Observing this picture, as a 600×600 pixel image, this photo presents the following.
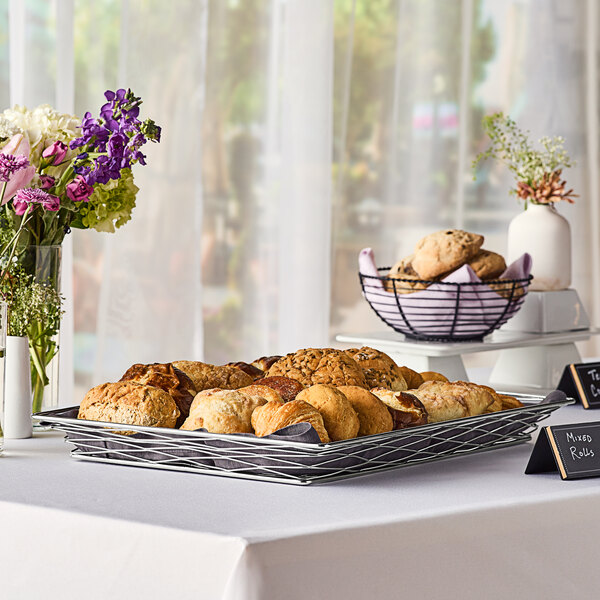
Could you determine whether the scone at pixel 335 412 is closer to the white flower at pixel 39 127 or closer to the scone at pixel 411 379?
the scone at pixel 411 379

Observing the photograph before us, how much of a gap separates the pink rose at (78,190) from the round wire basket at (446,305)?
57 cm

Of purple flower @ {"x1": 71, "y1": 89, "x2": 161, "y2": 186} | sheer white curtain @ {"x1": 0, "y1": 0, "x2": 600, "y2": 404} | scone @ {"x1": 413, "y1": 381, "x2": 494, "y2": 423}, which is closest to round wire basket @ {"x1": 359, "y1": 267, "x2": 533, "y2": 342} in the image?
scone @ {"x1": 413, "y1": 381, "x2": 494, "y2": 423}

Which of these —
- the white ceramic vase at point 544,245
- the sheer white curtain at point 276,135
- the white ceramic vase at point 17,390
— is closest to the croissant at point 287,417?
the white ceramic vase at point 17,390

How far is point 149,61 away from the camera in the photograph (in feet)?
8.54

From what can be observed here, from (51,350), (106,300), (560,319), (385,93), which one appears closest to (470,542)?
(51,350)

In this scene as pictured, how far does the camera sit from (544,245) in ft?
5.65

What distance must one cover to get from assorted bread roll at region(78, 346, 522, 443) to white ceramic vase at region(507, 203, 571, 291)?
0.68 metres

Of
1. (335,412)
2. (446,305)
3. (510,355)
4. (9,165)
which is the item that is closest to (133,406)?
(335,412)

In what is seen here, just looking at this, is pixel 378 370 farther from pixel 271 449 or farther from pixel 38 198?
pixel 38 198

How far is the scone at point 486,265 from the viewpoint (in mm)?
1521

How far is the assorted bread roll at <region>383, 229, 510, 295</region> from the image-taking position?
1.51 metres

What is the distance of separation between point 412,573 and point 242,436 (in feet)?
0.63

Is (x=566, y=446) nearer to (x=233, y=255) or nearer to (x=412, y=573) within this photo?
(x=412, y=573)

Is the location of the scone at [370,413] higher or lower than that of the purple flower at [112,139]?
lower
